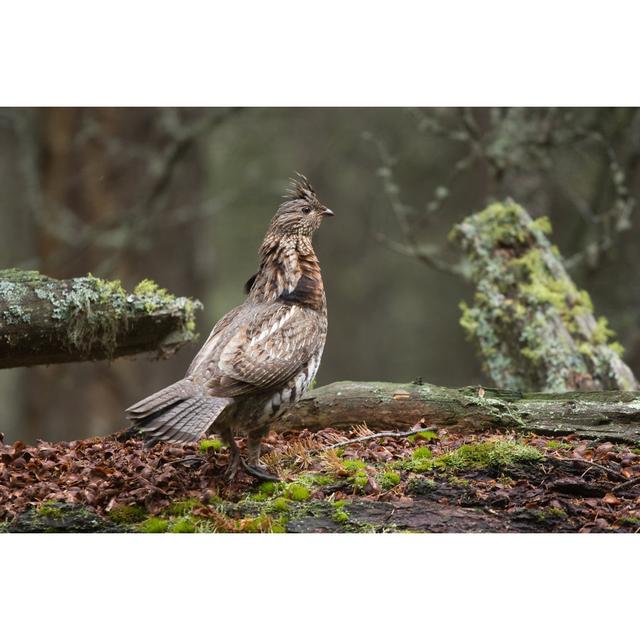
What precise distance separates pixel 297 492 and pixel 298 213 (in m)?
2.43

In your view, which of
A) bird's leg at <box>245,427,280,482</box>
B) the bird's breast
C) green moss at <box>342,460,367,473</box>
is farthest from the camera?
bird's leg at <box>245,427,280,482</box>

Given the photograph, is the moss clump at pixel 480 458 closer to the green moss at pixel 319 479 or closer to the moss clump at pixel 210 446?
the green moss at pixel 319 479

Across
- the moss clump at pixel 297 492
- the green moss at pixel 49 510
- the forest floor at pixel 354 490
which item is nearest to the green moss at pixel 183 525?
the forest floor at pixel 354 490

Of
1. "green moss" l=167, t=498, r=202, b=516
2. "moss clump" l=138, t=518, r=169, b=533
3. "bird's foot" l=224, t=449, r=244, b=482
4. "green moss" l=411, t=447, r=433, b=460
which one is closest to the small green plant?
"moss clump" l=138, t=518, r=169, b=533

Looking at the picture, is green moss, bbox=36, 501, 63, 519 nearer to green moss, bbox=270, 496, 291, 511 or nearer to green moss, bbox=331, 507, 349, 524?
green moss, bbox=270, 496, 291, 511

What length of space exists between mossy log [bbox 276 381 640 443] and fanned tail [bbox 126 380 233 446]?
1.01 meters

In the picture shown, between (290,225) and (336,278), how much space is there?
32.1 feet

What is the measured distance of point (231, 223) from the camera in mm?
17391

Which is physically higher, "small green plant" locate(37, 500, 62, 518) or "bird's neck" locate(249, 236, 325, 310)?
"bird's neck" locate(249, 236, 325, 310)

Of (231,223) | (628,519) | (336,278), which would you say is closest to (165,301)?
(628,519)

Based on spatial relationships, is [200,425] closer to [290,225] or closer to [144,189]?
[290,225]

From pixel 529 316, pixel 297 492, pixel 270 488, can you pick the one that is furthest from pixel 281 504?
pixel 529 316

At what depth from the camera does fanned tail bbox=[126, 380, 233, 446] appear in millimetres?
4781

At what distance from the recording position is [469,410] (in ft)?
19.8
